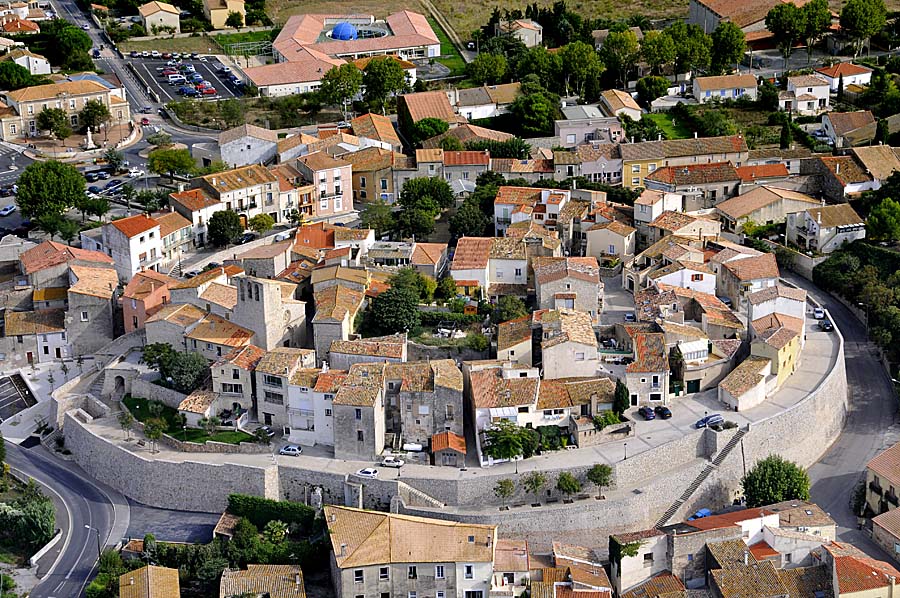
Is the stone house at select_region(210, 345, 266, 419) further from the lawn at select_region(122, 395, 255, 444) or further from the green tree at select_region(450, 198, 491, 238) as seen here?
the green tree at select_region(450, 198, 491, 238)

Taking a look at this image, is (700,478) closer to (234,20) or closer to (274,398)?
(274,398)

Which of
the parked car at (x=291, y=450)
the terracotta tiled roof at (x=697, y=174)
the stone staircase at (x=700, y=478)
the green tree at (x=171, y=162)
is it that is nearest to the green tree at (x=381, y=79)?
the green tree at (x=171, y=162)

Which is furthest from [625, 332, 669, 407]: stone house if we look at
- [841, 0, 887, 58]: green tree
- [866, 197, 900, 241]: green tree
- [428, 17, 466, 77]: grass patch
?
[428, 17, 466, 77]: grass patch

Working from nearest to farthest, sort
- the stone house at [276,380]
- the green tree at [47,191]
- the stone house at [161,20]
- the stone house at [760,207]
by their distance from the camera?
the stone house at [276,380] → the stone house at [760,207] → the green tree at [47,191] → the stone house at [161,20]

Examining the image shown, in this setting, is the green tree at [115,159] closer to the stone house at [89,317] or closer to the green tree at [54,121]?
the green tree at [54,121]

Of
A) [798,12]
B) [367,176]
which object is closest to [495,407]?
[367,176]

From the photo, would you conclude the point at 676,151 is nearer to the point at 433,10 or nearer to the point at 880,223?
the point at 880,223
